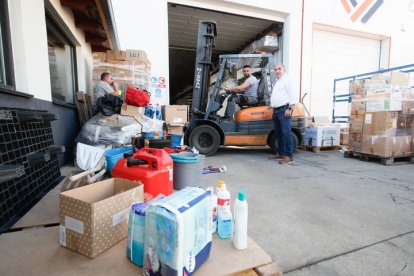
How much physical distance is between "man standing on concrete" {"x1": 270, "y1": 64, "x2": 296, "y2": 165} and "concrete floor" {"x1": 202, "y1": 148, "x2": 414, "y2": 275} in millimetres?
659

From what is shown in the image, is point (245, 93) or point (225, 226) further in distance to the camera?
point (245, 93)

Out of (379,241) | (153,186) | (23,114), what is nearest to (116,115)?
(23,114)

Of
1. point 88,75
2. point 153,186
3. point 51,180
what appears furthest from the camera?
point 88,75

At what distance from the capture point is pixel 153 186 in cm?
117

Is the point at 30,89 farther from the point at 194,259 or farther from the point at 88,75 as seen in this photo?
the point at 88,75

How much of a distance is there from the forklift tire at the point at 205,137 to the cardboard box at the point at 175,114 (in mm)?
366

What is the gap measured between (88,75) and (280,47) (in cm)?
568

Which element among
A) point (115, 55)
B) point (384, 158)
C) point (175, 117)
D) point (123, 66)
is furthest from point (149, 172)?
point (384, 158)

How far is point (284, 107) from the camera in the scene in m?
3.95

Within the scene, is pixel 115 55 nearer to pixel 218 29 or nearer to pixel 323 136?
pixel 218 29

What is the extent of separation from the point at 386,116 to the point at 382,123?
0.14 m

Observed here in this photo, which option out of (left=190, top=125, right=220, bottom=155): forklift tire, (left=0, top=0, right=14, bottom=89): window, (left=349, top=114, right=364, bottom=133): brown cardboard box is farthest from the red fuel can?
(left=349, top=114, right=364, bottom=133): brown cardboard box

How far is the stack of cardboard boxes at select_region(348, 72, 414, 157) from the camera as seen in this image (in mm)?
3902

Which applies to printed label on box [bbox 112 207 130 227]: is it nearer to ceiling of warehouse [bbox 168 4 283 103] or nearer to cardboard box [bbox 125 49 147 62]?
cardboard box [bbox 125 49 147 62]
